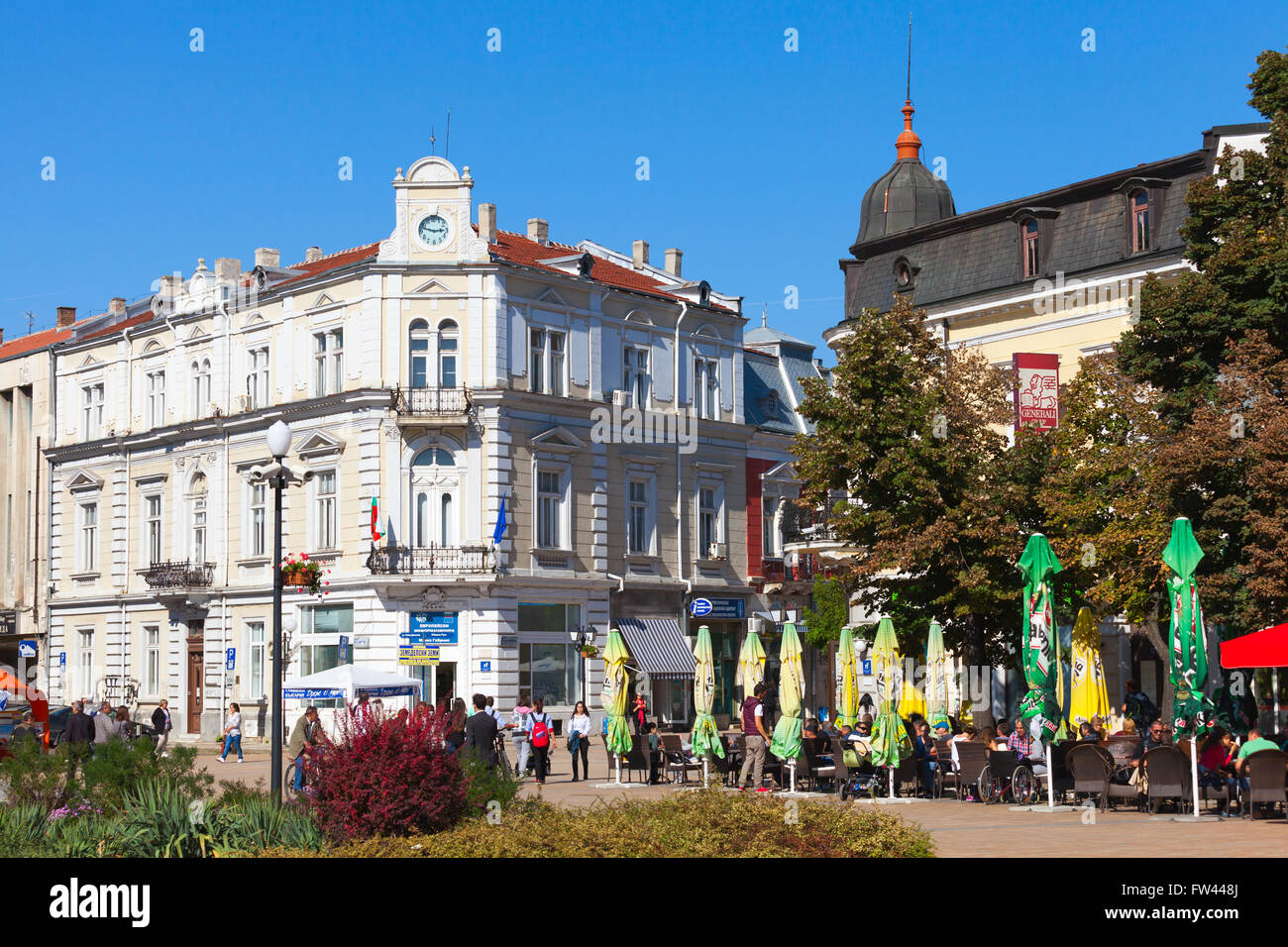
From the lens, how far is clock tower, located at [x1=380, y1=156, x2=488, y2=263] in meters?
45.4

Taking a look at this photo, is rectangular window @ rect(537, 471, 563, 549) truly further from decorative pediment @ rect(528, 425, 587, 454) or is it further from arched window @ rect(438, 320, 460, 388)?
arched window @ rect(438, 320, 460, 388)

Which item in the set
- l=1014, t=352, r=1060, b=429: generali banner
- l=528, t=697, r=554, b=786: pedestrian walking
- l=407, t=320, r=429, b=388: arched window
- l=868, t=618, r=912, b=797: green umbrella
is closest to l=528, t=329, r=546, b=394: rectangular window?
l=407, t=320, r=429, b=388: arched window

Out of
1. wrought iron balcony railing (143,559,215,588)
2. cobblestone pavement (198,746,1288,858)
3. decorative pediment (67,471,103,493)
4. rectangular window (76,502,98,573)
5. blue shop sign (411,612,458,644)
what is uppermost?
decorative pediment (67,471,103,493)

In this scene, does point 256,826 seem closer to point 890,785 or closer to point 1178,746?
point 890,785

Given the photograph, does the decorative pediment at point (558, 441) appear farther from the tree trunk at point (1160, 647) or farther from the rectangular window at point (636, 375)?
the tree trunk at point (1160, 647)

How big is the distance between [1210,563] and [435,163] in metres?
26.0

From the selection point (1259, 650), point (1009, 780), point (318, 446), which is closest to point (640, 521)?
point (318, 446)

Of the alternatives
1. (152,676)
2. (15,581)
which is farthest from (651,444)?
(15,581)

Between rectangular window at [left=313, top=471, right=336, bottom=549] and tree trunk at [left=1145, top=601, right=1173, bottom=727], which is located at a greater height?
rectangular window at [left=313, top=471, right=336, bottom=549]

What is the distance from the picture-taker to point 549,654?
46.1 meters

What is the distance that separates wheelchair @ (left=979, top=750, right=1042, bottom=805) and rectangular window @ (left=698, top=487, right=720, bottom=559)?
1111 inches

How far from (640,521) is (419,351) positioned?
29.8 ft

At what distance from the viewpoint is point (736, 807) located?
44.2 feet

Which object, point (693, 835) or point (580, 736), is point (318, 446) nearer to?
point (580, 736)
